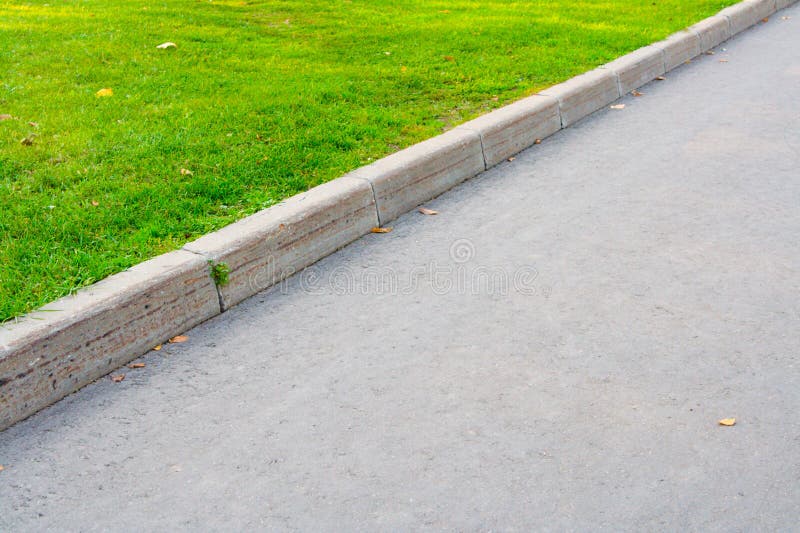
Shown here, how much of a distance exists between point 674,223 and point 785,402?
5.65ft

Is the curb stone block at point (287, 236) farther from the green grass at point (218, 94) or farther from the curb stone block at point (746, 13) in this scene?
the curb stone block at point (746, 13)

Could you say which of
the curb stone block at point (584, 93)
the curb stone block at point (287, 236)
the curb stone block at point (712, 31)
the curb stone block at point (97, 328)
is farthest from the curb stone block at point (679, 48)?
the curb stone block at point (97, 328)

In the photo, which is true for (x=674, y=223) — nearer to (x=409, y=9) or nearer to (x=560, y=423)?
(x=560, y=423)

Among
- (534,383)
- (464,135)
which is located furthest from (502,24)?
(534,383)

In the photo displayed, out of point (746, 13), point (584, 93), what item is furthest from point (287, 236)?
point (746, 13)

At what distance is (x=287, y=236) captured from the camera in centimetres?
414

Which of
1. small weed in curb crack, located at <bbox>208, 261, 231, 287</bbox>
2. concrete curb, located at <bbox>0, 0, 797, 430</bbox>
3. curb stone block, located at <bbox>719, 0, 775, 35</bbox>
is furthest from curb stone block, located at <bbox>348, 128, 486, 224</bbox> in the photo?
curb stone block, located at <bbox>719, 0, 775, 35</bbox>

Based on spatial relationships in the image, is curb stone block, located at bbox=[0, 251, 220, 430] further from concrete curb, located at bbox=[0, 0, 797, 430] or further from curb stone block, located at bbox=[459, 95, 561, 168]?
curb stone block, located at bbox=[459, 95, 561, 168]

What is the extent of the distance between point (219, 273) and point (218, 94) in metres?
2.90

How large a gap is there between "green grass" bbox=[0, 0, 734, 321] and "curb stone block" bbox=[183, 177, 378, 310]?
199 mm

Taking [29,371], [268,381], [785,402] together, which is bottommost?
[785,402]

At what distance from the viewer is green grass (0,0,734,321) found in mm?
4234

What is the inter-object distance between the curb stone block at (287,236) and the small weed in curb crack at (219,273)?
16 millimetres

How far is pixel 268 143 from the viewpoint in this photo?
5.38 meters
